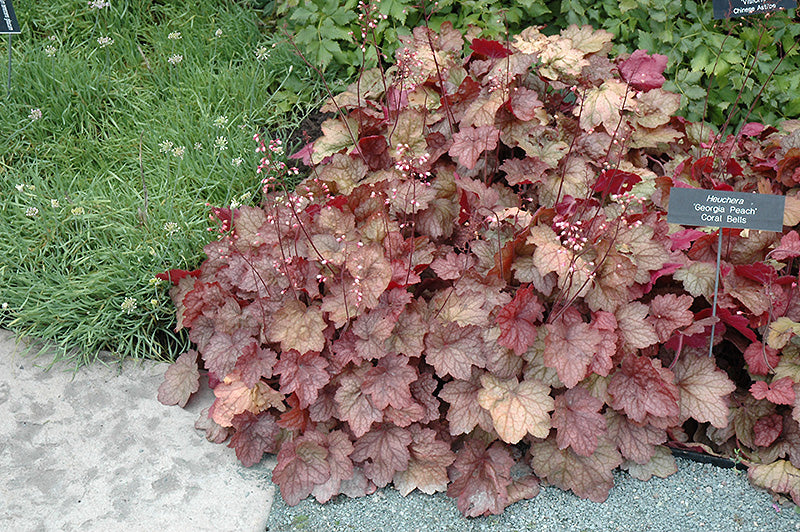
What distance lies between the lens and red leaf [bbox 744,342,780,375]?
2.25 metres

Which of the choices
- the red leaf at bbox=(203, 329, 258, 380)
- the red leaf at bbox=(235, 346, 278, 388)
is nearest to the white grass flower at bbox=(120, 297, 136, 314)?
the red leaf at bbox=(203, 329, 258, 380)

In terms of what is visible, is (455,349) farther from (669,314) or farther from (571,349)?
(669,314)

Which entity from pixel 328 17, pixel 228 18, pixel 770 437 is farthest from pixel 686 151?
pixel 228 18

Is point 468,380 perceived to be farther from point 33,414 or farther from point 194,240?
point 33,414

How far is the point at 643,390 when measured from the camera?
2197 millimetres

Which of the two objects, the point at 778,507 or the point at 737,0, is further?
the point at 737,0

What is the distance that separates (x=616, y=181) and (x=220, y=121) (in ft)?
5.82

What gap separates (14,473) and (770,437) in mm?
2416

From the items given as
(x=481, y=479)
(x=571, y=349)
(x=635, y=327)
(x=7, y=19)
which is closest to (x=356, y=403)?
(x=481, y=479)

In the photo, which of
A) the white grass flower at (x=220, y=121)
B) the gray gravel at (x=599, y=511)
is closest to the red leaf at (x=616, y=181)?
the gray gravel at (x=599, y=511)

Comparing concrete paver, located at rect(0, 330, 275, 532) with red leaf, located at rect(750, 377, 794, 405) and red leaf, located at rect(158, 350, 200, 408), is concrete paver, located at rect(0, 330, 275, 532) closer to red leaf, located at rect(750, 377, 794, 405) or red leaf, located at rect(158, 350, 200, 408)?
red leaf, located at rect(158, 350, 200, 408)

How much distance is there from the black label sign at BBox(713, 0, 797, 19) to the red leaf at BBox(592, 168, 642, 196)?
2.23 feet

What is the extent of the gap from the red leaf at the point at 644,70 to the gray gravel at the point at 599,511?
1.57 meters

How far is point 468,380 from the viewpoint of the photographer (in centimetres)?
226
